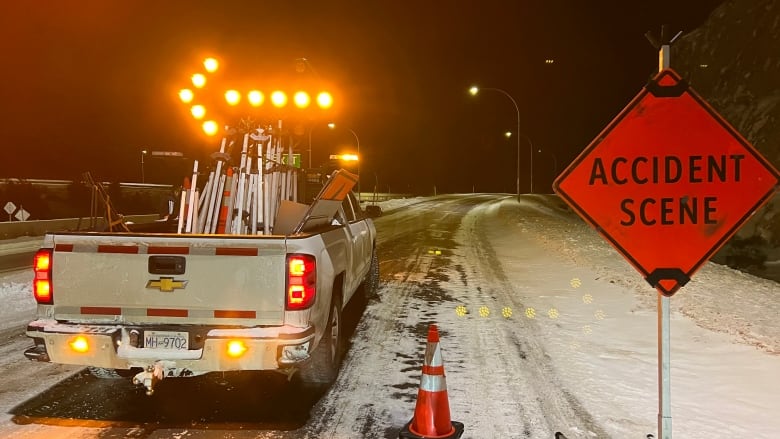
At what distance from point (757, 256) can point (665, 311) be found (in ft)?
70.2

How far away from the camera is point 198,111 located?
A: 6.15 meters

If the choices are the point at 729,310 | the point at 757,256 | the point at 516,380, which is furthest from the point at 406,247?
the point at 757,256

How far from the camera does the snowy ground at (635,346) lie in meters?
4.32

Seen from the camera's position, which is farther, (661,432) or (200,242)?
(200,242)

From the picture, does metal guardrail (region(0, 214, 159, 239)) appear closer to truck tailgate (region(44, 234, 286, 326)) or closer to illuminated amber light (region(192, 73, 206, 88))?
illuminated amber light (region(192, 73, 206, 88))

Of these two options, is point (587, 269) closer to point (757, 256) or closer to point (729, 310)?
point (729, 310)

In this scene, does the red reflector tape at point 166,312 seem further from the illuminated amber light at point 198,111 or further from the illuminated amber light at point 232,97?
the illuminated amber light at point 198,111

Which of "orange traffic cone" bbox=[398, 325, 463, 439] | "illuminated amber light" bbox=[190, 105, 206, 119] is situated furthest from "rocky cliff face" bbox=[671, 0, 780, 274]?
"orange traffic cone" bbox=[398, 325, 463, 439]

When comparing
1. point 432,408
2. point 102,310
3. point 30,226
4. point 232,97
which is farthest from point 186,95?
point 30,226

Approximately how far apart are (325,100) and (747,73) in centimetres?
3355

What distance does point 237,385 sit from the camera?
5.16 meters

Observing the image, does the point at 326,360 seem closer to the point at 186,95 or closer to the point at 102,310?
the point at 102,310

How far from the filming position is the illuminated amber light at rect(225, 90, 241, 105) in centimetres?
561

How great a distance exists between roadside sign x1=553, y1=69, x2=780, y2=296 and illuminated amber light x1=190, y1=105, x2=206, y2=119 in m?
4.20
